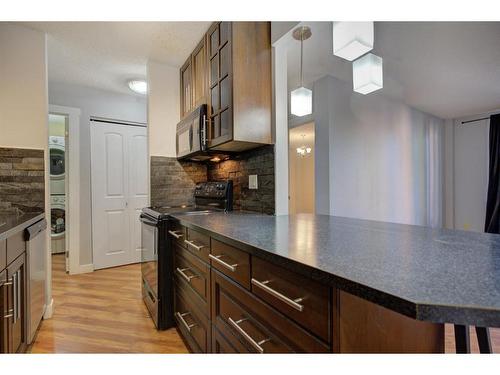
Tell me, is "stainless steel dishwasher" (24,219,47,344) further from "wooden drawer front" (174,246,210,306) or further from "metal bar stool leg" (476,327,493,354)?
"metal bar stool leg" (476,327,493,354)

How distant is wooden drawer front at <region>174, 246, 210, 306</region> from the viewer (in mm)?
1378

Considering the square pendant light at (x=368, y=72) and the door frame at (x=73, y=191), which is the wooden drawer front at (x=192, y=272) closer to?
the square pendant light at (x=368, y=72)

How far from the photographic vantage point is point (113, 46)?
239 centimetres

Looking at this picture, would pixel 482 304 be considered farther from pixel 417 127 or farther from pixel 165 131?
pixel 417 127

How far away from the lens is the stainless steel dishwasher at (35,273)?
65.4 inches

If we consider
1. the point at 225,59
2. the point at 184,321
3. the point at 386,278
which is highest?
the point at 225,59

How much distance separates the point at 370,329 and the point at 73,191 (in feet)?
11.7

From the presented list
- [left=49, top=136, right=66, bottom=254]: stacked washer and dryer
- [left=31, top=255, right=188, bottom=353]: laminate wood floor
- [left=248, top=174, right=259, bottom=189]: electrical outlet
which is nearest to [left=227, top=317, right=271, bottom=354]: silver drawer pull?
[left=31, top=255, right=188, bottom=353]: laminate wood floor

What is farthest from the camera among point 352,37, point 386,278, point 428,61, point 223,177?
point 428,61

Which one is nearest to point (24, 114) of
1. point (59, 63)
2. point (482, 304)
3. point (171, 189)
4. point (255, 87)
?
point (59, 63)

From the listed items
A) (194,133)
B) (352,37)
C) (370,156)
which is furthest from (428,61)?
(194,133)

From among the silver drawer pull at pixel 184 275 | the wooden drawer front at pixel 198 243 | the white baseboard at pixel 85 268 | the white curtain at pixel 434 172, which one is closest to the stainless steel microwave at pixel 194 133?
the wooden drawer front at pixel 198 243

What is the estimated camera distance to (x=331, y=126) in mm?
3309

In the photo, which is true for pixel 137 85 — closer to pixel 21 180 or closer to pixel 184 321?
pixel 21 180
